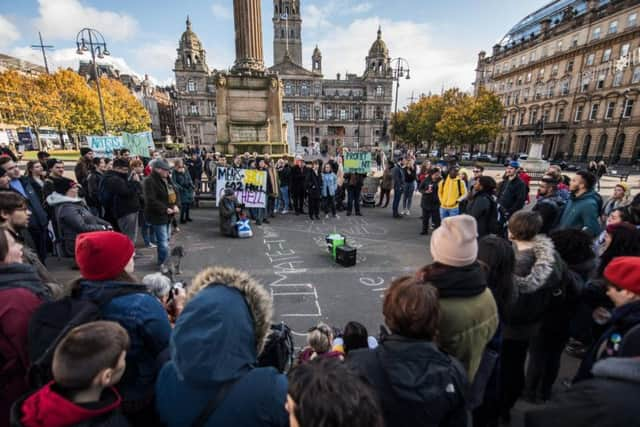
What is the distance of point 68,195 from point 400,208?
34.1 feet

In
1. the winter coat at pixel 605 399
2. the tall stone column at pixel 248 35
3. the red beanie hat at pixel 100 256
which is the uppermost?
the tall stone column at pixel 248 35

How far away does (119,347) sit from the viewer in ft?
4.88

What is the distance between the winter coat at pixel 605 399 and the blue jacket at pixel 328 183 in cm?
918

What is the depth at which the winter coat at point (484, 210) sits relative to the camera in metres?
5.54

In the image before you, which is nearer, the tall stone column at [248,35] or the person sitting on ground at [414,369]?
the person sitting on ground at [414,369]

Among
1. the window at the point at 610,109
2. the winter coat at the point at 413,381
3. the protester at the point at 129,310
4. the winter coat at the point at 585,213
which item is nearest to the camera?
the winter coat at the point at 413,381

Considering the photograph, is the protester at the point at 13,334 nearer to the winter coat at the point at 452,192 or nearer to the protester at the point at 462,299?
the protester at the point at 462,299

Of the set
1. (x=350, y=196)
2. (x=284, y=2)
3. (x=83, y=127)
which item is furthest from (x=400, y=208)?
(x=284, y=2)

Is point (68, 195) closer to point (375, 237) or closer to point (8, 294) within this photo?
point (8, 294)

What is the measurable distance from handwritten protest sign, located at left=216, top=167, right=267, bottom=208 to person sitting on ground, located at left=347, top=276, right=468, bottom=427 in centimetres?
803

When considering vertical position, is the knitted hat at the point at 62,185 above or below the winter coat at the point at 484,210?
above

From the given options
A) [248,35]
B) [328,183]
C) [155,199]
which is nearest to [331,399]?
[155,199]

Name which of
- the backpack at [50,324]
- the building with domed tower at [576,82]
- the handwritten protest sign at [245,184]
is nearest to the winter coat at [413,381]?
the backpack at [50,324]

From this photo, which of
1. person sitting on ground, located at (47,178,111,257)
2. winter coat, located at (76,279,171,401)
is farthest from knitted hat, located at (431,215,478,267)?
person sitting on ground, located at (47,178,111,257)
